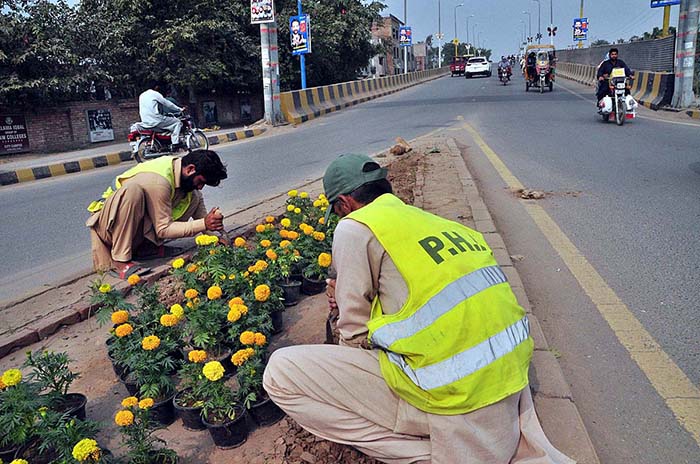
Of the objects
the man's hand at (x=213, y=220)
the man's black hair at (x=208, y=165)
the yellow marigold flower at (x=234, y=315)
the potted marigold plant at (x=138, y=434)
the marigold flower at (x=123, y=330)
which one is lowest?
the potted marigold plant at (x=138, y=434)

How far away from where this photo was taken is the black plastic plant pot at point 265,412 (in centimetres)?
264

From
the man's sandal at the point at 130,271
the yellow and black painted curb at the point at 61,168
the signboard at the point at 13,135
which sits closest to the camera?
the man's sandal at the point at 130,271

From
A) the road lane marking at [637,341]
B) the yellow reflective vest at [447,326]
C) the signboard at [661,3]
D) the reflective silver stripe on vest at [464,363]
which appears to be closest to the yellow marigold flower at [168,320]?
the yellow reflective vest at [447,326]

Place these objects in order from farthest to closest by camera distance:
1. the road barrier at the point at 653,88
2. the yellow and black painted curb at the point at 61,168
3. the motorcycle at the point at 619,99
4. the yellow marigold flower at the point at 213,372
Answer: the road barrier at the point at 653,88 → the motorcycle at the point at 619,99 → the yellow and black painted curb at the point at 61,168 → the yellow marigold flower at the point at 213,372

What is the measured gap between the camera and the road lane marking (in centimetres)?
276

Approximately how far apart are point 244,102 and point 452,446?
83.3ft

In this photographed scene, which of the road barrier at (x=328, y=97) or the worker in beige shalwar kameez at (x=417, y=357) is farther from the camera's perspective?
the road barrier at (x=328, y=97)

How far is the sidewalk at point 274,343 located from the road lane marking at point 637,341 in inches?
21.1

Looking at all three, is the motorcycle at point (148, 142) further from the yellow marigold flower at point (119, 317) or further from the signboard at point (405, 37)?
the signboard at point (405, 37)

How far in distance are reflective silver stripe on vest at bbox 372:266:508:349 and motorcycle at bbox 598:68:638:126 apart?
12475 millimetres

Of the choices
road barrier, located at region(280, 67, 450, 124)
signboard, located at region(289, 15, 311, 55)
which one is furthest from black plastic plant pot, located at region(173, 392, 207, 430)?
signboard, located at region(289, 15, 311, 55)

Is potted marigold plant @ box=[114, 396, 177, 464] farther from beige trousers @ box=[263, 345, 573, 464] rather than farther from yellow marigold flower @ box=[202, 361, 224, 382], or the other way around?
beige trousers @ box=[263, 345, 573, 464]

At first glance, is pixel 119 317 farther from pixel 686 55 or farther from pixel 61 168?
pixel 686 55

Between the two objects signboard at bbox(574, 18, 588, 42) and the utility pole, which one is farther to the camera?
signboard at bbox(574, 18, 588, 42)
